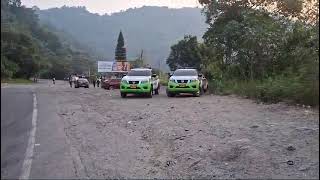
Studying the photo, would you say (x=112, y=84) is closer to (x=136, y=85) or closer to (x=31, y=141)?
(x=136, y=85)

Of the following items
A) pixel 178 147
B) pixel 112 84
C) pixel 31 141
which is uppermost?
pixel 31 141

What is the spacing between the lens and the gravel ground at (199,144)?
7.47 meters

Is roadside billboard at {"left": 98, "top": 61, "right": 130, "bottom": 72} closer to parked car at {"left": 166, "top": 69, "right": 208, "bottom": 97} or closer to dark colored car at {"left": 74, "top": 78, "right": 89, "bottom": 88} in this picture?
dark colored car at {"left": 74, "top": 78, "right": 89, "bottom": 88}

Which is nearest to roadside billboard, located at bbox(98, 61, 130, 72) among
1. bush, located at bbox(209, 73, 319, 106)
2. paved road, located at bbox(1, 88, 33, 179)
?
bush, located at bbox(209, 73, 319, 106)

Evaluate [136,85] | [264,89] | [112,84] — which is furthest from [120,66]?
[264,89]

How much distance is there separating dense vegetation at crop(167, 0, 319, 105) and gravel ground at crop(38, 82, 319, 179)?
148cm

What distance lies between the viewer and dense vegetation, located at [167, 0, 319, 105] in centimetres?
1633

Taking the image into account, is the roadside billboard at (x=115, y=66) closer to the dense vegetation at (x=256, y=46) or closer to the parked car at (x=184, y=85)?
the dense vegetation at (x=256, y=46)

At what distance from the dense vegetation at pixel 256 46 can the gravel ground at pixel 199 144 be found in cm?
148

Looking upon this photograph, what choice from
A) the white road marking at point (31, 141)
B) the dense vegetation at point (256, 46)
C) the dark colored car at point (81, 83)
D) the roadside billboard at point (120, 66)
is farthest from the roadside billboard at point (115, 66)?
the white road marking at point (31, 141)

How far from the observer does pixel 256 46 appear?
20.8 m

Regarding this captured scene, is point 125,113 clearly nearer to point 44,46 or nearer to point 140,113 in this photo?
point 140,113

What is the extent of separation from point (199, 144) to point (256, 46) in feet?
39.1

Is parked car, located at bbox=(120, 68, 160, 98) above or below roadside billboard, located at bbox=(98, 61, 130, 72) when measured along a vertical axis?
below
